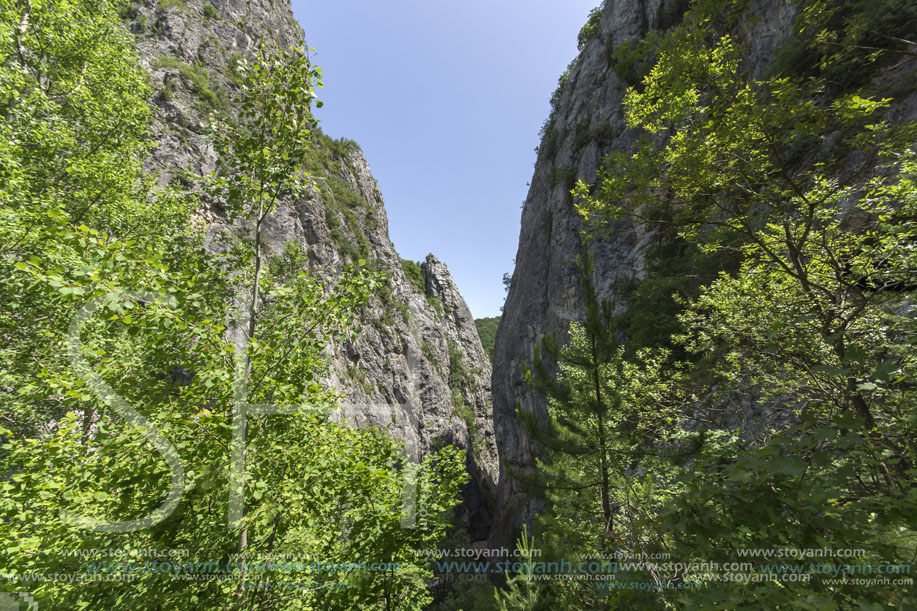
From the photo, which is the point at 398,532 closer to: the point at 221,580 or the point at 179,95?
the point at 221,580

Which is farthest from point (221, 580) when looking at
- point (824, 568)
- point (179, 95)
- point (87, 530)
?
point (179, 95)

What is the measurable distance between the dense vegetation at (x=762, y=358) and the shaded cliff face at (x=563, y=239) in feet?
37.4

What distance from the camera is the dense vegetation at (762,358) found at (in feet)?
5.99

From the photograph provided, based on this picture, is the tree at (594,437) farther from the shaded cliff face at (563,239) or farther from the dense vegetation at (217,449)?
the shaded cliff face at (563,239)

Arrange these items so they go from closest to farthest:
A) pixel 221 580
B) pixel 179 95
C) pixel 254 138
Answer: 1. pixel 221 580
2. pixel 254 138
3. pixel 179 95

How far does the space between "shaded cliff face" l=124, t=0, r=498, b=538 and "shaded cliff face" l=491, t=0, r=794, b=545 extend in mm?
11459

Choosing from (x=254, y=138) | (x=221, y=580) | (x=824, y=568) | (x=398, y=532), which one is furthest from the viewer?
(x=254, y=138)

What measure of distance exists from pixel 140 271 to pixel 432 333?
4607cm

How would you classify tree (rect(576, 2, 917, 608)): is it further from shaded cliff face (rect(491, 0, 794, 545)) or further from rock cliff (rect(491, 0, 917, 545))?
shaded cliff face (rect(491, 0, 794, 545))

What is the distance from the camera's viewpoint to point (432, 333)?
48500mm

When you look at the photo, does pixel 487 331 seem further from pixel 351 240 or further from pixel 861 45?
pixel 861 45

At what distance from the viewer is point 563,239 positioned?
25.8 meters

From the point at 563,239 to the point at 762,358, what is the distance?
21.8 meters

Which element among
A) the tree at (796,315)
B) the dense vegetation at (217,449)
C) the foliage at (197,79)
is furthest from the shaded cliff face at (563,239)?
the foliage at (197,79)
